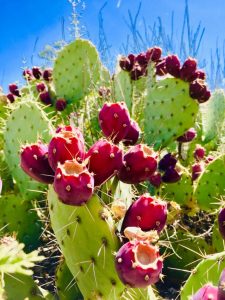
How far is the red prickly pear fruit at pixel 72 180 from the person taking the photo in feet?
3.56

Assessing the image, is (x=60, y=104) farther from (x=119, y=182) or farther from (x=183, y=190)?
(x=119, y=182)

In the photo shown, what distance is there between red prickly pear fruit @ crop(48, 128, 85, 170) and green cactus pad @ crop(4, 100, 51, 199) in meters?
0.97

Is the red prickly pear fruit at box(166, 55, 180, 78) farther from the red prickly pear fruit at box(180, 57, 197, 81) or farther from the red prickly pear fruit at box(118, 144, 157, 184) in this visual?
the red prickly pear fruit at box(118, 144, 157, 184)

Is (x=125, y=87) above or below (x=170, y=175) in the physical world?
above

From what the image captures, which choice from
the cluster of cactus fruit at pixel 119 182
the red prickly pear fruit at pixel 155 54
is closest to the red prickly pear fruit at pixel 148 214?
the cluster of cactus fruit at pixel 119 182

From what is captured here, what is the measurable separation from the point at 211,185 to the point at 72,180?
1.57m

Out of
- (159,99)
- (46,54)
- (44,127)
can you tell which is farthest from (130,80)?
(46,54)

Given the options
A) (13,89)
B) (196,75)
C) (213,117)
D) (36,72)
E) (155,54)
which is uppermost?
(36,72)

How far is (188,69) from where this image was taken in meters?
2.66

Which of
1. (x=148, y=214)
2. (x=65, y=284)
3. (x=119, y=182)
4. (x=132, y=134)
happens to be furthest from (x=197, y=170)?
(x=148, y=214)

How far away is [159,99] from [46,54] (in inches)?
102

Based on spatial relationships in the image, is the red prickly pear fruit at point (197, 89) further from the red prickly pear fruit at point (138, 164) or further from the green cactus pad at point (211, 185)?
the red prickly pear fruit at point (138, 164)

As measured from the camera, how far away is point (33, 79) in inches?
158

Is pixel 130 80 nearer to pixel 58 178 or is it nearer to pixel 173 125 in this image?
pixel 173 125
